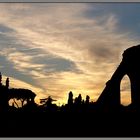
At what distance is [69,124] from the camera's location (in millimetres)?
14312

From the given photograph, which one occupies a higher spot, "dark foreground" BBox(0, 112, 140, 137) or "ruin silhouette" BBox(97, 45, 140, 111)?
"ruin silhouette" BBox(97, 45, 140, 111)

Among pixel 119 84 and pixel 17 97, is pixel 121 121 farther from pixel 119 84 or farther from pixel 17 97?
pixel 17 97

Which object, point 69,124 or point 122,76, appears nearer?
point 69,124

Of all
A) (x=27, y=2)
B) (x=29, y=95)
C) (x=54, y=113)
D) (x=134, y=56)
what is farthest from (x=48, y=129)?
(x=29, y=95)

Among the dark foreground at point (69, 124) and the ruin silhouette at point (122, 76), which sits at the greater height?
the ruin silhouette at point (122, 76)

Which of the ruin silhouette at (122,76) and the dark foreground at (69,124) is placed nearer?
Result: the dark foreground at (69,124)

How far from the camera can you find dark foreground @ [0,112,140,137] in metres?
13.7

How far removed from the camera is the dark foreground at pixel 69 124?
1371 centimetres

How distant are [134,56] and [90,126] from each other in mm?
11097

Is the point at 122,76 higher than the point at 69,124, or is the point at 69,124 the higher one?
the point at 122,76

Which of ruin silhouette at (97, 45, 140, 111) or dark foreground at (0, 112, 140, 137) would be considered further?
ruin silhouette at (97, 45, 140, 111)

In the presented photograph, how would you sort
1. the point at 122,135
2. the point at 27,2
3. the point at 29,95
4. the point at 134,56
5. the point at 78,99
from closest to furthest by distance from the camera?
the point at 27,2 < the point at 122,135 < the point at 78,99 < the point at 134,56 < the point at 29,95

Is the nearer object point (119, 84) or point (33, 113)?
point (33, 113)

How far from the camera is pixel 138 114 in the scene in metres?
14.5
